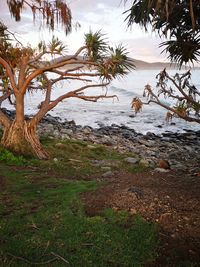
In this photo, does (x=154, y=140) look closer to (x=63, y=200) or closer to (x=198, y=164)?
(x=198, y=164)

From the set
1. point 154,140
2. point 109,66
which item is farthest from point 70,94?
point 154,140

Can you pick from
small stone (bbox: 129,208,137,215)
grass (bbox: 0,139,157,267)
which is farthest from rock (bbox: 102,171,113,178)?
small stone (bbox: 129,208,137,215)

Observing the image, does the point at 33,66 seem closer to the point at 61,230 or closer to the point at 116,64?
the point at 116,64

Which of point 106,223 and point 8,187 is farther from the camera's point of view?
point 8,187

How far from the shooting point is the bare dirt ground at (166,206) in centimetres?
416

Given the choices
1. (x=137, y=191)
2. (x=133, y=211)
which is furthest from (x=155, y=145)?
(x=133, y=211)

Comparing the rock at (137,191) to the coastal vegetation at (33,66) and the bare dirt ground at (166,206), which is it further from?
the coastal vegetation at (33,66)

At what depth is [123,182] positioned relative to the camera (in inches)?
274

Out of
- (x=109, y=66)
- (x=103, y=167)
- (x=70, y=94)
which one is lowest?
(x=103, y=167)

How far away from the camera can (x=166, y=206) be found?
532 cm

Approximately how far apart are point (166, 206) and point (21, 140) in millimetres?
5114

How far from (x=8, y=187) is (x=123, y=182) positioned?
2.46 m

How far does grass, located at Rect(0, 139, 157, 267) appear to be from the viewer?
12.7 feet

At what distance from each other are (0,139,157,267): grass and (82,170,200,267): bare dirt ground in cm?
19
